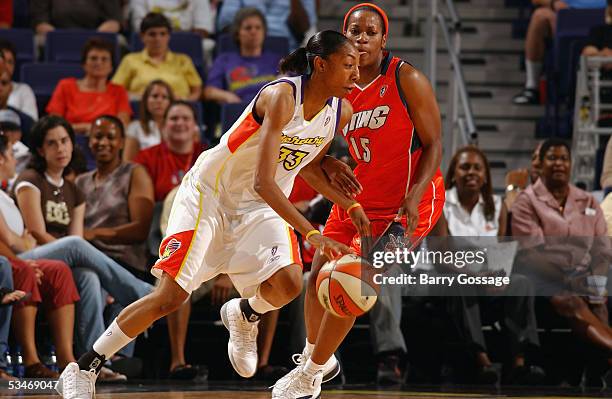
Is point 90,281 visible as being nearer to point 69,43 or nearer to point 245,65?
point 245,65

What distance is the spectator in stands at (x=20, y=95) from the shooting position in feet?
25.7

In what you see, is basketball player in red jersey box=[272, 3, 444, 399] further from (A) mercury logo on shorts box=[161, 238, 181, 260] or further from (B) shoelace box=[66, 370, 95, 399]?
(B) shoelace box=[66, 370, 95, 399]

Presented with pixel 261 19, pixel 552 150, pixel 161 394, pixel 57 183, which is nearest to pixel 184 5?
pixel 261 19

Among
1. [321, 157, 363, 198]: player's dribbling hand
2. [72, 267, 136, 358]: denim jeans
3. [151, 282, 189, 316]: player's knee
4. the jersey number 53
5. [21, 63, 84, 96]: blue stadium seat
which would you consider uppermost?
[21, 63, 84, 96]: blue stadium seat

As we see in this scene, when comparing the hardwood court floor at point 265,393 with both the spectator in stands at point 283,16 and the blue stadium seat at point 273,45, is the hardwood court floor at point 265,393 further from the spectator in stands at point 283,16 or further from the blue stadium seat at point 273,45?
the spectator in stands at point 283,16

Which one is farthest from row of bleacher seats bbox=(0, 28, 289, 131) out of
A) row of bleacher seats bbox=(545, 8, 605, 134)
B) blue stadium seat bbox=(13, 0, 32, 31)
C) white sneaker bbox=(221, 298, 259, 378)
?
white sneaker bbox=(221, 298, 259, 378)

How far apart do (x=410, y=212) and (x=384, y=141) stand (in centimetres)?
46

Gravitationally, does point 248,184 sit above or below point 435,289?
above

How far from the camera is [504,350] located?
261 inches

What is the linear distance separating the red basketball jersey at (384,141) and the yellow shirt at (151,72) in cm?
374

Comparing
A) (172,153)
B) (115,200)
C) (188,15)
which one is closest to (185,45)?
(188,15)

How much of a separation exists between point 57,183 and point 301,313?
169cm

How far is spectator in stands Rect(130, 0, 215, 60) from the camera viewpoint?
30.1 feet

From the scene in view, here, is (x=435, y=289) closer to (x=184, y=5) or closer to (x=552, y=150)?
Answer: (x=552, y=150)
